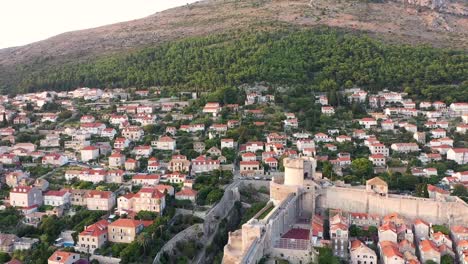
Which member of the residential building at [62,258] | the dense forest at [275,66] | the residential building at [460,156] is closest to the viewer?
the residential building at [62,258]

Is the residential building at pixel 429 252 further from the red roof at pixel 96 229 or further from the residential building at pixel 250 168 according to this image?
the red roof at pixel 96 229

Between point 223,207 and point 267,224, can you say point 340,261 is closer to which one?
point 267,224

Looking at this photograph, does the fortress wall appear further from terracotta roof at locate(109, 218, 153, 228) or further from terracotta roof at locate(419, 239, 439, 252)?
terracotta roof at locate(109, 218, 153, 228)

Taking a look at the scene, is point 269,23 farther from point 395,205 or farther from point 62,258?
point 62,258

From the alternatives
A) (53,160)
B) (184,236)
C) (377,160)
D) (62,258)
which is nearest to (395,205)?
(377,160)

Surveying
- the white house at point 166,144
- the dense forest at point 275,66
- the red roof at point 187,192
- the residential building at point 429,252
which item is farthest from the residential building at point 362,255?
the dense forest at point 275,66

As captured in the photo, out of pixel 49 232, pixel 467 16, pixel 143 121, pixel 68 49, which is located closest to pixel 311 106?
pixel 143 121

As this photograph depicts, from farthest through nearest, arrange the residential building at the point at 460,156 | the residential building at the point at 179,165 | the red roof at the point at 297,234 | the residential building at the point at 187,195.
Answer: the residential building at the point at 460,156, the residential building at the point at 179,165, the residential building at the point at 187,195, the red roof at the point at 297,234
